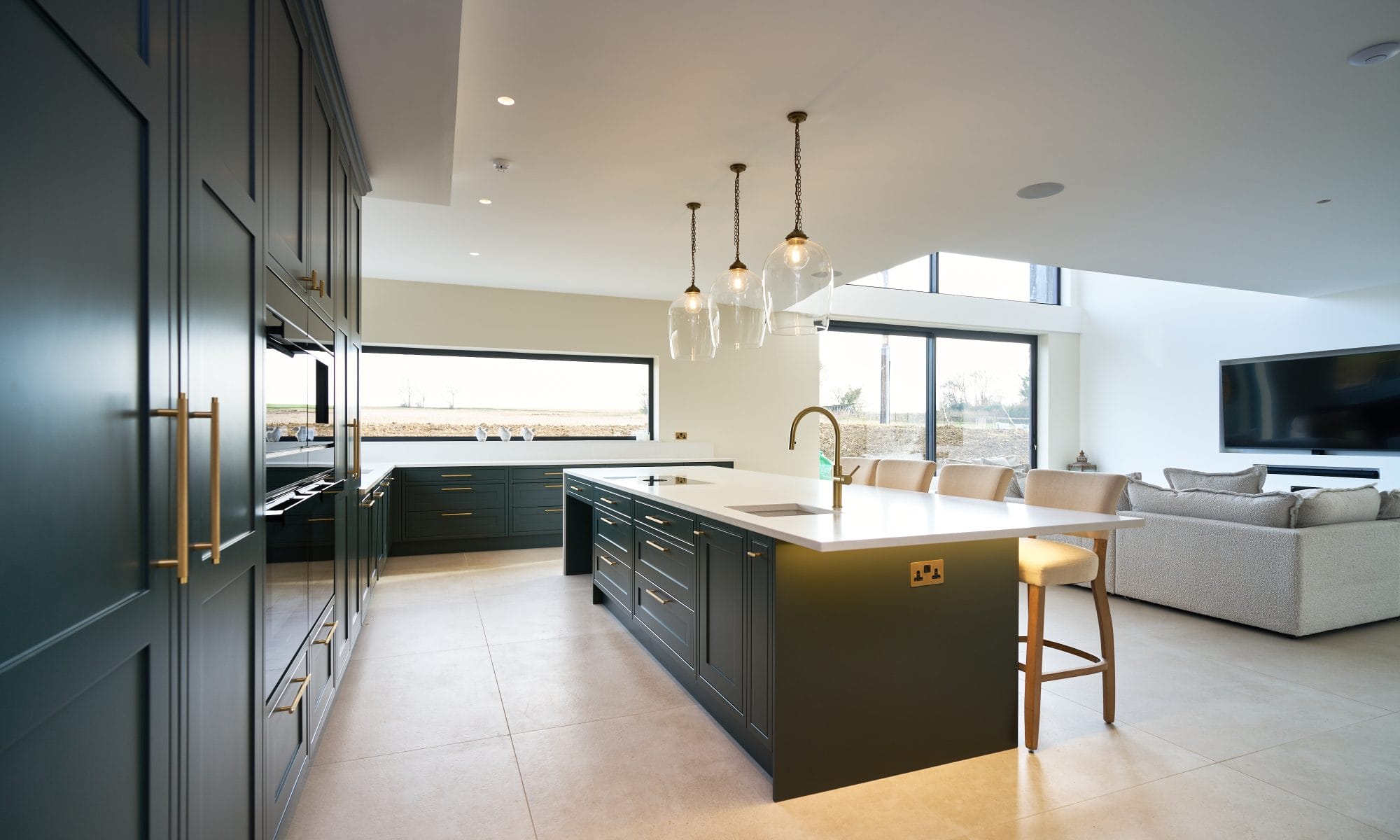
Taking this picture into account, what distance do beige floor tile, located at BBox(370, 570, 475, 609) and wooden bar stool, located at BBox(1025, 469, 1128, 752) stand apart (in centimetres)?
342

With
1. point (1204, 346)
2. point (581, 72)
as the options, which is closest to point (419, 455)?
point (581, 72)

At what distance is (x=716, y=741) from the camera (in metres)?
2.46

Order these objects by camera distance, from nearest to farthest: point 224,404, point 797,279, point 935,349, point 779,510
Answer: point 224,404 → point 779,510 → point 797,279 → point 935,349

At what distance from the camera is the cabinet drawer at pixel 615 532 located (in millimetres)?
3654

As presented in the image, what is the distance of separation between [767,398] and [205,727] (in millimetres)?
6912

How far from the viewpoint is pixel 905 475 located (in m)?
3.94

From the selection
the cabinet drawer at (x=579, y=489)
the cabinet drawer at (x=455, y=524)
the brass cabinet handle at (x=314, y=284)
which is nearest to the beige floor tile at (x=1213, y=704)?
the cabinet drawer at (x=579, y=489)

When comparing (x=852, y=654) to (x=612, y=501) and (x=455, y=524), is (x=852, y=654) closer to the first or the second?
(x=612, y=501)

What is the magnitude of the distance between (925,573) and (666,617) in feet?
4.18

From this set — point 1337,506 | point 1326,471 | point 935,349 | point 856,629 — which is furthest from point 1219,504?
point 935,349

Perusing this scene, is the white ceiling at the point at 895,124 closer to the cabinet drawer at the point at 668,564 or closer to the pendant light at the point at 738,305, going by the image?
the pendant light at the point at 738,305

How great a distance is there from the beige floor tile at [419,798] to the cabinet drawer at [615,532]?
1369 mm

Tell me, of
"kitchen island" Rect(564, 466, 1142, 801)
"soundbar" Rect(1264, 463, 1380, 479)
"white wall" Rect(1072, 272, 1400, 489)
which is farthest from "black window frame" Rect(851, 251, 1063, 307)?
"kitchen island" Rect(564, 466, 1142, 801)

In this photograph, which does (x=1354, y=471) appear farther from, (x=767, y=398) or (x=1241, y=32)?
(x=1241, y=32)
